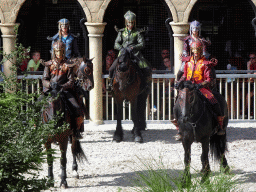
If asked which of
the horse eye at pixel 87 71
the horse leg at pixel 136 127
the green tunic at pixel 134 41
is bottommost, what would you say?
the horse leg at pixel 136 127

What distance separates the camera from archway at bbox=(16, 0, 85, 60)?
55.5 ft

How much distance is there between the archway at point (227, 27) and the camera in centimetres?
1708

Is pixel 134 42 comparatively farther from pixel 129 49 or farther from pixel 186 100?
pixel 186 100

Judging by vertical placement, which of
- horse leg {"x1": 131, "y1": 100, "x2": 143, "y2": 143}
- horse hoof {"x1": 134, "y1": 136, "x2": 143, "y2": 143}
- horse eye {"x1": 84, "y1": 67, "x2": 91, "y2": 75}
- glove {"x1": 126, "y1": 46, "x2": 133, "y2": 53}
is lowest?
horse hoof {"x1": 134, "y1": 136, "x2": 143, "y2": 143}

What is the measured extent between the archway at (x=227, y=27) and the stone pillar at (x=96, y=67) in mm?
3506

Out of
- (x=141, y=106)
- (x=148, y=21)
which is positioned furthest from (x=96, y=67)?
(x=148, y=21)

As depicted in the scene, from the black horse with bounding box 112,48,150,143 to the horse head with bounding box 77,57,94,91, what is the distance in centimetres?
53

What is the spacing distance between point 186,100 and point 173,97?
682 centimetres

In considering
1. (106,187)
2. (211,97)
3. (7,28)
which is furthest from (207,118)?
(7,28)

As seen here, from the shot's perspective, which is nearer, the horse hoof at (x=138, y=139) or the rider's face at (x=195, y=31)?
the rider's face at (x=195, y=31)

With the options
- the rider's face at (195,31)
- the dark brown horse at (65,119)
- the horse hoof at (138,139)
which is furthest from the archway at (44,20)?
the rider's face at (195,31)

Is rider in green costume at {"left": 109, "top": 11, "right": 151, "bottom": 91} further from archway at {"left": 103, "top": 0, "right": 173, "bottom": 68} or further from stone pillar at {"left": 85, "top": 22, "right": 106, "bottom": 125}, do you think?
archway at {"left": 103, "top": 0, "right": 173, "bottom": 68}

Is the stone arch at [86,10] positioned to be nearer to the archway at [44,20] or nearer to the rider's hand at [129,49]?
the rider's hand at [129,49]

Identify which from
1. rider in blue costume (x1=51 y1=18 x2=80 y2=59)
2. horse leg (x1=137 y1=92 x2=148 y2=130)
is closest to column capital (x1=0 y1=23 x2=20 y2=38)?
rider in blue costume (x1=51 y1=18 x2=80 y2=59)
